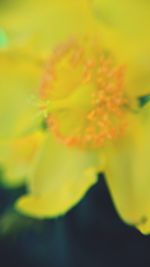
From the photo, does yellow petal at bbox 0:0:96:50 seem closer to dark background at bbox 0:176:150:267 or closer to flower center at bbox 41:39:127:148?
flower center at bbox 41:39:127:148

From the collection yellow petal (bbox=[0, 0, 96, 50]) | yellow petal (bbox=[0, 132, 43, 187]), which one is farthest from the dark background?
yellow petal (bbox=[0, 0, 96, 50])

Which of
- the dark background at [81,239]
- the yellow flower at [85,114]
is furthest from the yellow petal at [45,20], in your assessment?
the dark background at [81,239]

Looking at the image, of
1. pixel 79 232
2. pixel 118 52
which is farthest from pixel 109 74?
pixel 79 232

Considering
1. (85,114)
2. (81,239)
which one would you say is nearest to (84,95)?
(85,114)

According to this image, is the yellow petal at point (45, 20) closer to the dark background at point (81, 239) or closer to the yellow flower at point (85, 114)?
the yellow flower at point (85, 114)

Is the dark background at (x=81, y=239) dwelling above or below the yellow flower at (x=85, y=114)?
below

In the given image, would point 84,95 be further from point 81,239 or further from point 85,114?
point 81,239

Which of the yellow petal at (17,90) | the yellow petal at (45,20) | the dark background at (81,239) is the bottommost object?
the dark background at (81,239)
